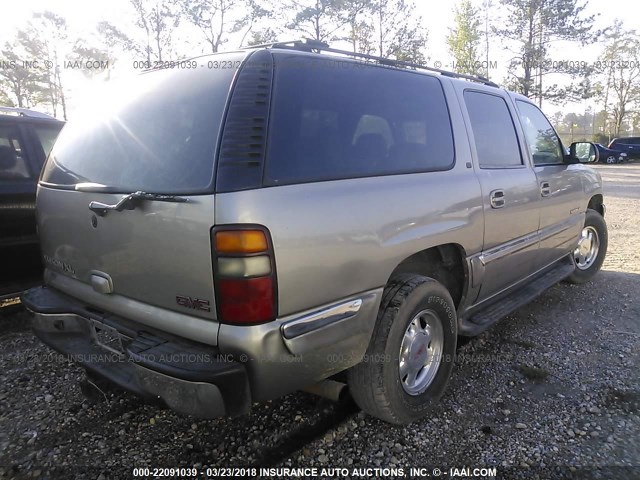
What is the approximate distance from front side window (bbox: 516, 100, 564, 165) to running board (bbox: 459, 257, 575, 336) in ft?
3.34

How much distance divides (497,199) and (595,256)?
118 inches

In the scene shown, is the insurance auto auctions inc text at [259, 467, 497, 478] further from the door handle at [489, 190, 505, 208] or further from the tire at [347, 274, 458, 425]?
the door handle at [489, 190, 505, 208]

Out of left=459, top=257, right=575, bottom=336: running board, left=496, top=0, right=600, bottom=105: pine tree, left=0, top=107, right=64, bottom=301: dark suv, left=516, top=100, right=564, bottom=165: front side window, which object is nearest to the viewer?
left=459, top=257, right=575, bottom=336: running board

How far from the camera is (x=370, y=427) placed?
2.53 m

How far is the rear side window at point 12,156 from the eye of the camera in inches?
147

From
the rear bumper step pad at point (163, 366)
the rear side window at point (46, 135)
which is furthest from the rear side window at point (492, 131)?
the rear side window at point (46, 135)

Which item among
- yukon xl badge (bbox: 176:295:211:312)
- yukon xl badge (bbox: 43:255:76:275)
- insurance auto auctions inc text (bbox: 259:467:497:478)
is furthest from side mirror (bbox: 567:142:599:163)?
yukon xl badge (bbox: 43:255:76:275)

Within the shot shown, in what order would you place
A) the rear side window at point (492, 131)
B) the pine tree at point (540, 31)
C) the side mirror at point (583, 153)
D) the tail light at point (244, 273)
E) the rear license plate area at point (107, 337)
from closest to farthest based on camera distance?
1. the tail light at point (244, 273)
2. the rear license plate area at point (107, 337)
3. the rear side window at point (492, 131)
4. the side mirror at point (583, 153)
5. the pine tree at point (540, 31)

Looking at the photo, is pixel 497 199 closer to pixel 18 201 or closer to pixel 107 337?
pixel 107 337

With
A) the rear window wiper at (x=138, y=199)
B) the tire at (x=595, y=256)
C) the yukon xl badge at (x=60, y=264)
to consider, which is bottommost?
the tire at (x=595, y=256)

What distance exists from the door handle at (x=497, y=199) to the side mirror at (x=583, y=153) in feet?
5.40

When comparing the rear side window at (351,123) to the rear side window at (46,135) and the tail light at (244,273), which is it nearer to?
the tail light at (244,273)

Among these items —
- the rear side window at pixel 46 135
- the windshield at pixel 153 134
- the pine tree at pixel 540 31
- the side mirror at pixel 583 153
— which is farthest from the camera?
the pine tree at pixel 540 31

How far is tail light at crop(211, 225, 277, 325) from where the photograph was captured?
1727 millimetres
